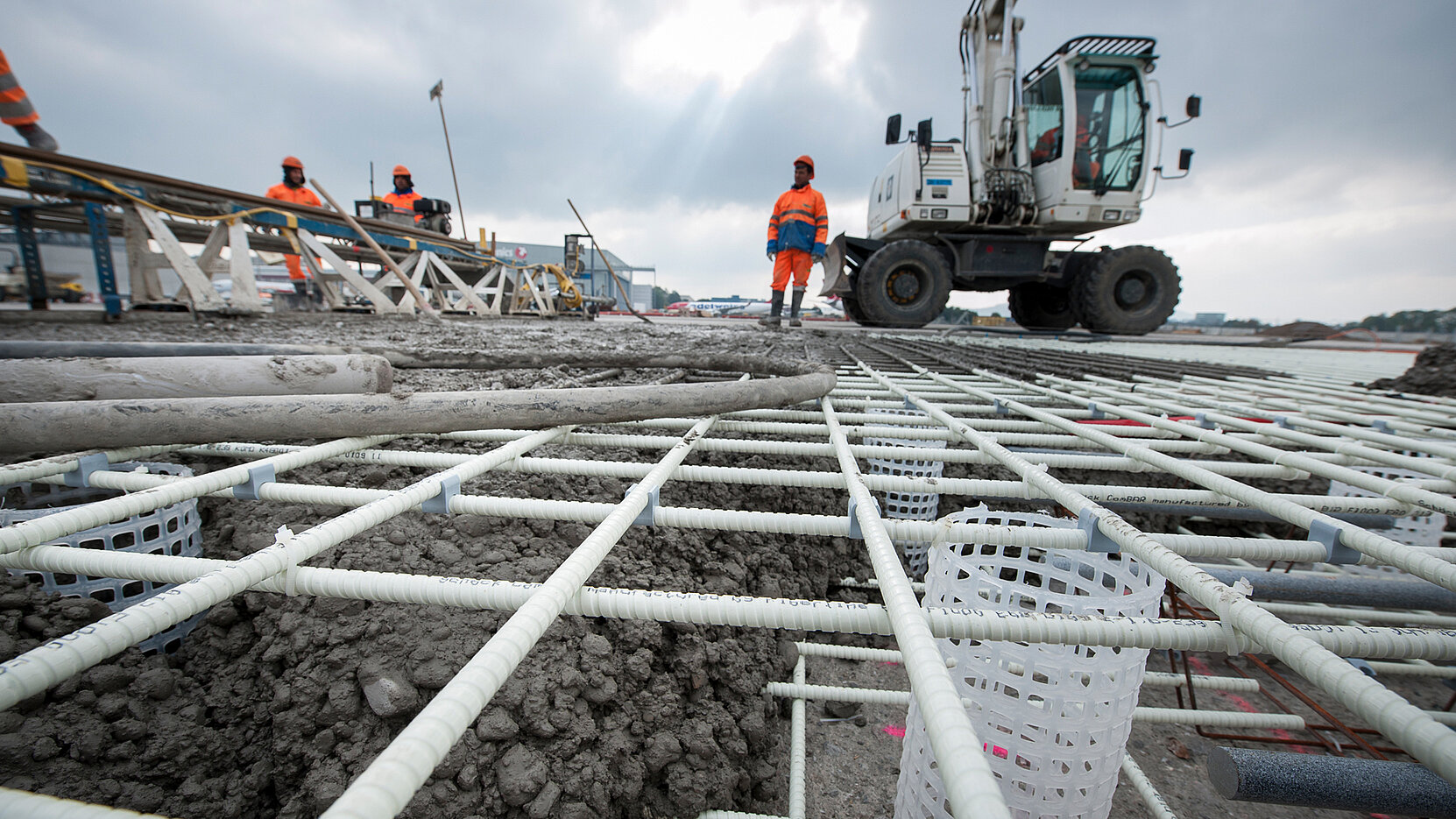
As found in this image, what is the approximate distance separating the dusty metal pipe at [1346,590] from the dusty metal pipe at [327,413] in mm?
1588

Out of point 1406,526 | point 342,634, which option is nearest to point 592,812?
point 342,634

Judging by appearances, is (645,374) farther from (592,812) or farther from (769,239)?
(769,239)

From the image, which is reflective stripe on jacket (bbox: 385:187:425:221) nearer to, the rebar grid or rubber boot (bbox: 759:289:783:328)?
rubber boot (bbox: 759:289:783:328)

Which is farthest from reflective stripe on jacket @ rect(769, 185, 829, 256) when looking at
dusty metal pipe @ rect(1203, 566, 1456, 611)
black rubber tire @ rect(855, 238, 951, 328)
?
dusty metal pipe @ rect(1203, 566, 1456, 611)

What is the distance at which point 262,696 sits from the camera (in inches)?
40.4

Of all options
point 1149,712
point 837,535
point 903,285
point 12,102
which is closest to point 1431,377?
point 1149,712

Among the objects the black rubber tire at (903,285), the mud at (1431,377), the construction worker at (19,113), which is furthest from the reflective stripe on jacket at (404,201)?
the mud at (1431,377)

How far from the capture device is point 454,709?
1.71ft

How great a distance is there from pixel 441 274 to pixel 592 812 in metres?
10.4

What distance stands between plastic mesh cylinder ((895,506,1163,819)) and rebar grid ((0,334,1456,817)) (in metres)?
0.19

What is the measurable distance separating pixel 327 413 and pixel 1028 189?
8967mm

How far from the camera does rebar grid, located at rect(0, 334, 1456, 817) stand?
1.80ft

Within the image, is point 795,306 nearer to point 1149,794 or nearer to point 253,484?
point 1149,794

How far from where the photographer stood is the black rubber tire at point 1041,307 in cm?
948
